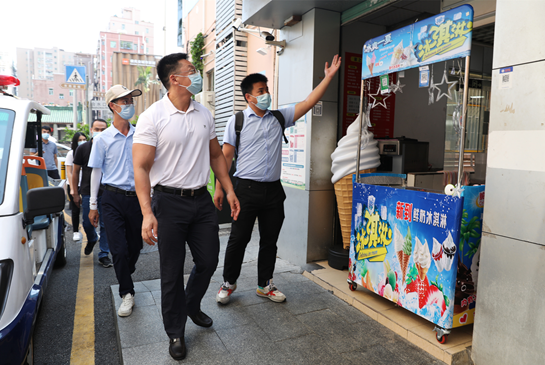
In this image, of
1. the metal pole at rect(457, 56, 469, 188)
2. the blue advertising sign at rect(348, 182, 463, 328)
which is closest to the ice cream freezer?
the blue advertising sign at rect(348, 182, 463, 328)

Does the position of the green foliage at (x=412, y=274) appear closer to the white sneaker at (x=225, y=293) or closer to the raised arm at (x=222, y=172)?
the raised arm at (x=222, y=172)

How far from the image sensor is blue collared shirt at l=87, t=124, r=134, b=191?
144 inches

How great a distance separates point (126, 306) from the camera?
3.47 m

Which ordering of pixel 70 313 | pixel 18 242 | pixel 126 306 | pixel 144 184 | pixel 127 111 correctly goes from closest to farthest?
pixel 18 242
pixel 144 184
pixel 126 306
pixel 70 313
pixel 127 111

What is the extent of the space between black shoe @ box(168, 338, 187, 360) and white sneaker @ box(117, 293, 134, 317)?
0.81 metres

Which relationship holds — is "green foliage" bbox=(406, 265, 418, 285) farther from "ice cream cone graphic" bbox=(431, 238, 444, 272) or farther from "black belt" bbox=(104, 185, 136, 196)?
"black belt" bbox=(104, 185, 136, 196)

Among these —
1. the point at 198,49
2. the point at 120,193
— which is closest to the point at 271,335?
the point at 120,193

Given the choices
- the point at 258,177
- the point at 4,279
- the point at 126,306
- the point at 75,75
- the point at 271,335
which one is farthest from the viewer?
the point at 75,75

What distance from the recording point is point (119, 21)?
10775 centimetres

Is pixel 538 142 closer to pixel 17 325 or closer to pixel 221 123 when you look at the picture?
pixel 17 325

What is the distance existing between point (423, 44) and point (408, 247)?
161 cm

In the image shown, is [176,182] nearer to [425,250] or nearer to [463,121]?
[425,250]

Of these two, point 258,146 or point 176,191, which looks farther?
point 258,146

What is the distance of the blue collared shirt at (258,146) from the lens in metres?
3.61
